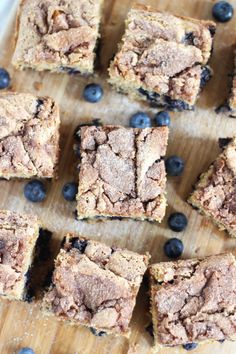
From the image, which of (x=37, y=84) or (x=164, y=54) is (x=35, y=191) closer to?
(x=37, y=84)

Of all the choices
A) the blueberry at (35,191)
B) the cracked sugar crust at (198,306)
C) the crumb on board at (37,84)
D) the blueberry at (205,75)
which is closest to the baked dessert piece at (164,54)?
the blueberry at (205,75)

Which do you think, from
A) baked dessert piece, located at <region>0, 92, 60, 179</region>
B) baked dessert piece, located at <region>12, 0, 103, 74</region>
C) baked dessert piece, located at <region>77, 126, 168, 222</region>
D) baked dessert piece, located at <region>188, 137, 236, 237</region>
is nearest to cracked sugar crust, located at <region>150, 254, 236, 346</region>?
baked dessert piece, located at <region>188, 137, 236, 237</region>

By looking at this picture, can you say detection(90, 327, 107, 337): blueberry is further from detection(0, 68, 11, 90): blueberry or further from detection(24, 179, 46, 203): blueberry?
detection(0, 68, 11, 90): blueberry

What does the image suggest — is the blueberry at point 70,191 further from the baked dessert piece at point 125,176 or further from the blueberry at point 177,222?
the blueberry at point 177,222

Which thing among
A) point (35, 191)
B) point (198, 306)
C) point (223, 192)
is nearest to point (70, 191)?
point (35, 191)

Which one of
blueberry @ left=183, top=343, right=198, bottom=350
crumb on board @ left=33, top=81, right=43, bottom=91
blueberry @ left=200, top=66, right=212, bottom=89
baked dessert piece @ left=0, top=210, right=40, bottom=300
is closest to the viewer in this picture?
baked dessert piece @ left=0, top=210, right=40, bottom=300

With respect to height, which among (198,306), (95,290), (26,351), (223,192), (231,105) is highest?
(231,105)

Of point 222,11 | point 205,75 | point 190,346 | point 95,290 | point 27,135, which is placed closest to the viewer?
point 95,290

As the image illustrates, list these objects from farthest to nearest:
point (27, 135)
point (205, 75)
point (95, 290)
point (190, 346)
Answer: point (205, 75)
point (190, 346)
point (27, 135)
point (95, 290)
